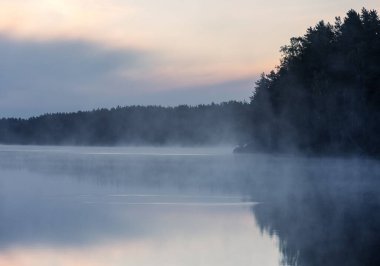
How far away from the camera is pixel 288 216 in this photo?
19141 mm

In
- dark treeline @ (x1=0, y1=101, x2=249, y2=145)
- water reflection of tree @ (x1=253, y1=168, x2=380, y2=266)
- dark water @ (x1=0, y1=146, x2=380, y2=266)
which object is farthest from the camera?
dark treeline @ (x1=0, y1=101, x2=249, y2=145)

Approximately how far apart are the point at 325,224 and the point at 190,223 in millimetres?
3153

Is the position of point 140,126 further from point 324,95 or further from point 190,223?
point 190,223

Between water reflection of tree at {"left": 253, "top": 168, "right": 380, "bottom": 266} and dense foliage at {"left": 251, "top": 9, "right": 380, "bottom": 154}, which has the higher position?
dense foliage at {"left": 251, "top": 9, "right": 380, "bottom": 154}

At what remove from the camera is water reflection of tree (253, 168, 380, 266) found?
13406mm

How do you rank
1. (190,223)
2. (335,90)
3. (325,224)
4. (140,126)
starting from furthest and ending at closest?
(140,126), (335,90), (190,223), (325,224)

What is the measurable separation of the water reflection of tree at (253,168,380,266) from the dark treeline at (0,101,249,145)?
115 meters

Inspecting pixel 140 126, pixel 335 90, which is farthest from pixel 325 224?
pixel 140 126

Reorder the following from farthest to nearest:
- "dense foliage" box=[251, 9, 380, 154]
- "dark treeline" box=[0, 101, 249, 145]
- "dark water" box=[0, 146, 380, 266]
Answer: "dark treeline" box=[0, 101, 249, 145], "dense foliage" box=[251, 9, 380, 154], "dark water" box=[0, 146, 380, 266]

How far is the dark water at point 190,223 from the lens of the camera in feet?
44.7

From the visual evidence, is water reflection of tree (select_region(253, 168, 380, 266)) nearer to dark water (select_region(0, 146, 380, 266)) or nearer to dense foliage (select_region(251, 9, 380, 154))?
dark water (select_region(0, 146, 380, 266))

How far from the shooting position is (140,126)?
522 ft

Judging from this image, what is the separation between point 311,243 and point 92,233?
4.67m

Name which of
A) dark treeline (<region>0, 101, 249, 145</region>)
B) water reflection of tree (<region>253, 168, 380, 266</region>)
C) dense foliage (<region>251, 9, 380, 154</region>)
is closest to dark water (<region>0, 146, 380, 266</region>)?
water reflection of tree (<region>253, 168, 380, 266</region>)
